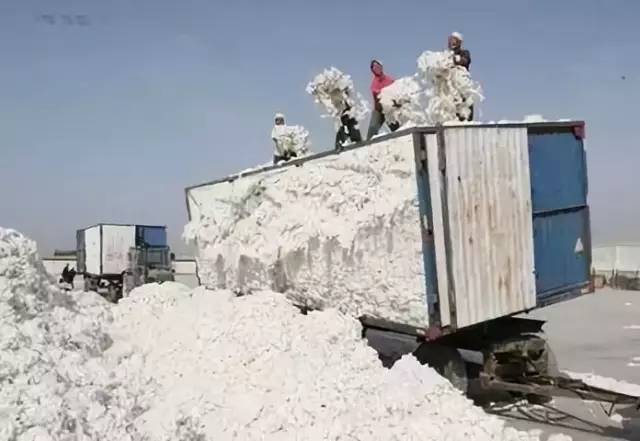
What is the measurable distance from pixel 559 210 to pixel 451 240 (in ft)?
5.89

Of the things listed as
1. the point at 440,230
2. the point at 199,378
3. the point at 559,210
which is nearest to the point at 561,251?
the point at 559,210

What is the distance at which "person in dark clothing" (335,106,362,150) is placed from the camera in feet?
32.1

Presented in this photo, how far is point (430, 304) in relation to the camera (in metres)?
6.61

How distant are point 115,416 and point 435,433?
254cm

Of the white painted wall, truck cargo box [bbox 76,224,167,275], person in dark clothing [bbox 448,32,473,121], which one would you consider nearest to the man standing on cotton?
person in dark clothing [bbox 448,32,473,121]

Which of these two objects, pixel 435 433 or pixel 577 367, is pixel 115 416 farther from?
pixel 577 367

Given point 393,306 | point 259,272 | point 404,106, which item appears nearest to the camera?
point 393,306

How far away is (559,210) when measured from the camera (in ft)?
25.2

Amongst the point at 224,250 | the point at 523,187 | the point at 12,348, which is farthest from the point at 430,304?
the point at 224,250

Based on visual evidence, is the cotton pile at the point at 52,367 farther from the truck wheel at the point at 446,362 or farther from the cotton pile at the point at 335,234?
the truck wheel at the point at 446,362

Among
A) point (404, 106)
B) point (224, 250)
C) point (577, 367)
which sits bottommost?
point (577, 367)

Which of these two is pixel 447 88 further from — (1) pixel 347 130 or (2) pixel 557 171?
(1) pixel 347 130

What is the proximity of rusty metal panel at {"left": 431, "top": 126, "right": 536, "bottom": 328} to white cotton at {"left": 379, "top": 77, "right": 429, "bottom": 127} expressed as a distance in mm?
1264

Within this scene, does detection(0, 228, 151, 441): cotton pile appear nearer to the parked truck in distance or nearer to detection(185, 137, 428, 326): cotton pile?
detection(185, 137, 428, 326): cotton pile
